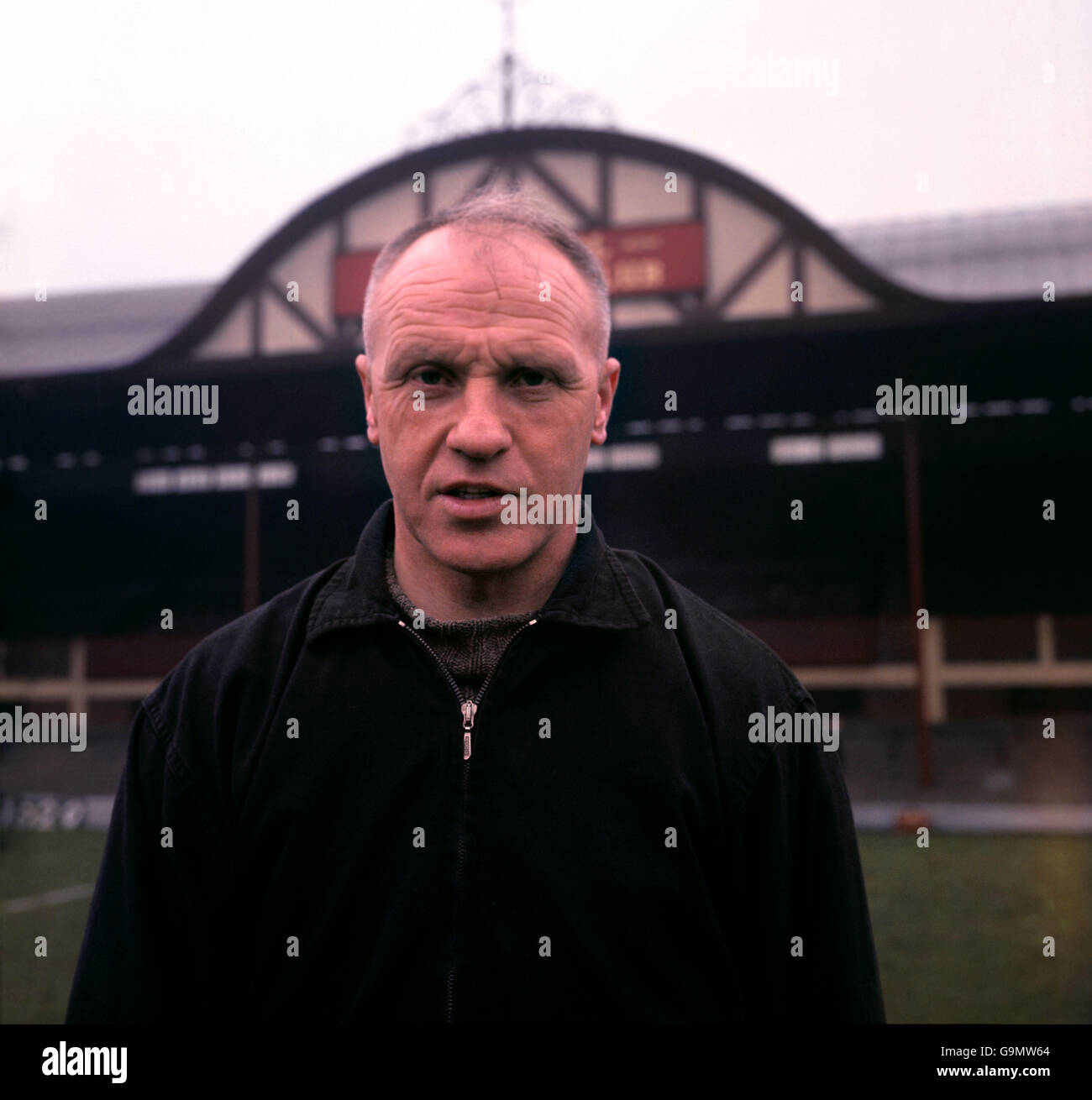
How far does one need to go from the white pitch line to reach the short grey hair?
7925 millimetres

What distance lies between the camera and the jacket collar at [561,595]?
213 cm

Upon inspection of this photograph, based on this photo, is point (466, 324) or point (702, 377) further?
point (702, 377)

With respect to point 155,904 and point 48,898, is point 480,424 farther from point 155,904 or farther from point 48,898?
point 48,898

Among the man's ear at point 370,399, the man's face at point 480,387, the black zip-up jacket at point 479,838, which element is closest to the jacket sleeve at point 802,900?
the black zip-up jacket at point 479,838

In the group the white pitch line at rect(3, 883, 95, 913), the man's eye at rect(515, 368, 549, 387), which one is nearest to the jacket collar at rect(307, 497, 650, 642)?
the man's eye at rect(515, 368, 549, 387)

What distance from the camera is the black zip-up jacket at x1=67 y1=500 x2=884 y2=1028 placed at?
1988 millimetres

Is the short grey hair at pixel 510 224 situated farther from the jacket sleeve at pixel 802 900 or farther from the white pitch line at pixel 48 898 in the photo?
the white pitch line at pixel 48 898

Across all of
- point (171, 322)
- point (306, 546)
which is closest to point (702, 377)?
point (306, 546)

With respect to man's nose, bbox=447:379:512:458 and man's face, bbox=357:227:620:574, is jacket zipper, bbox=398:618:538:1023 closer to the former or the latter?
man's face, bbox=357:227:620:574

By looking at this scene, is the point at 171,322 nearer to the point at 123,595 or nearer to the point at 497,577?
the point at 123,595

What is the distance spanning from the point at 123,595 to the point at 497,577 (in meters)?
20.1

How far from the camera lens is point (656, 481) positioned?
1898 centimetres

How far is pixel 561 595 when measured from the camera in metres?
2.15

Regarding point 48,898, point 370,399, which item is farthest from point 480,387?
point 48,898
